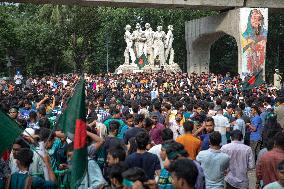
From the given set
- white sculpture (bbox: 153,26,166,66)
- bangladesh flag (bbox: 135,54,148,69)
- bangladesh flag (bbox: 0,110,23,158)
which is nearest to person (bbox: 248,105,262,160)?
bangladesh flag (bbox: 0,110,23,158)

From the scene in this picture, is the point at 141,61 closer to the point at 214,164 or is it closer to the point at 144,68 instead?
the point at 144,68

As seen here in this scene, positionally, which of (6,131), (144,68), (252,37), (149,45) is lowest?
(6,131)

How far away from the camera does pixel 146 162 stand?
5633mm

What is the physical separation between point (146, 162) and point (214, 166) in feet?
2.98

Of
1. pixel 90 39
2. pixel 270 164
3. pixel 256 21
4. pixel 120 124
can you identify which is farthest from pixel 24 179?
pixel 90 39

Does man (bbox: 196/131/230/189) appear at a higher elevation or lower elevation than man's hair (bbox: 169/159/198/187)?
lower

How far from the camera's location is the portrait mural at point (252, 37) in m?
27.9

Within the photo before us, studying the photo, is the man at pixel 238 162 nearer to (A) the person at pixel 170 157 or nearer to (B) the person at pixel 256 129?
(A) the person at pixel 170 157

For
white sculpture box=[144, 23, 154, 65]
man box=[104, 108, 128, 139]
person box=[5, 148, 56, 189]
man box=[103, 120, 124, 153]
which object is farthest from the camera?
white sculpture box=[144, 23, 154, 65]

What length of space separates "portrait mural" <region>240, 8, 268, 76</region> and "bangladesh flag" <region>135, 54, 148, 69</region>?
25.9 ft

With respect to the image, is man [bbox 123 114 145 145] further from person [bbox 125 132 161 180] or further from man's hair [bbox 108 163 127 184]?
man's hair [bbox 108 163 127 184]

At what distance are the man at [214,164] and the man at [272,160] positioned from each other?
1.49 ft

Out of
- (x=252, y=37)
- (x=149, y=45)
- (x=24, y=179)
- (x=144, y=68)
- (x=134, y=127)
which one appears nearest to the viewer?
(x=24, y=179)

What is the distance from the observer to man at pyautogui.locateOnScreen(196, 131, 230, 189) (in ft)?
19.8
